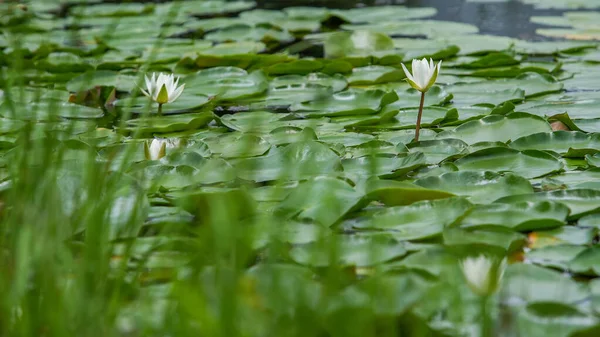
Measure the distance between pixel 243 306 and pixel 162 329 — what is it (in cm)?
14

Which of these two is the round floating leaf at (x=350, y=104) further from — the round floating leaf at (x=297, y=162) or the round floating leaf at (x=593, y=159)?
the round floating leaf at (x=593, y=159)

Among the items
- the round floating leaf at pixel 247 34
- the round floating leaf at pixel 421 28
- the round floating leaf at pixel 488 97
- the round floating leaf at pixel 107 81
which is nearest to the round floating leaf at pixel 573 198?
the round floating leaf at pixel 488 97

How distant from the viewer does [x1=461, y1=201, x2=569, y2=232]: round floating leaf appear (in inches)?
57.0

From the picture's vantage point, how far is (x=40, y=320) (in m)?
1.02

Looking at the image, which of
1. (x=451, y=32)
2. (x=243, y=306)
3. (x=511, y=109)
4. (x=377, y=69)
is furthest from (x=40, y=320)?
(x=451, y=32)

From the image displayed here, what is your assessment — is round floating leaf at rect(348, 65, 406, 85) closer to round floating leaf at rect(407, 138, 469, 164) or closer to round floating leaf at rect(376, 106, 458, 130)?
round floating leaf at rect(376, 106, 458, 130)

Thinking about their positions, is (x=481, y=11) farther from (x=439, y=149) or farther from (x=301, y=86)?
(x=439, y=149)

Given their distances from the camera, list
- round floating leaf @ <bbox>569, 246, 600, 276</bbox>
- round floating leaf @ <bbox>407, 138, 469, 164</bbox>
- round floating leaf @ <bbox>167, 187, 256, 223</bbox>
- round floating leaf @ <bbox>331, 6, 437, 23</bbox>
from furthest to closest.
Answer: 1. round floating leaf @ <bbox>331, 6, 437, 23</bbox>
2. round floating leaf @ <bbox>407, 138, 469, 164</bbox>
3. round floating leaf @ <bbox>167, 187, 256, 223</bbox>
4. round floating leaf @ <bbox>569, 246, 600, 276</bbox>

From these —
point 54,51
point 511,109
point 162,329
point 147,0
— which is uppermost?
point 147,0

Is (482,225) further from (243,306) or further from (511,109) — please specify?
(511,109)

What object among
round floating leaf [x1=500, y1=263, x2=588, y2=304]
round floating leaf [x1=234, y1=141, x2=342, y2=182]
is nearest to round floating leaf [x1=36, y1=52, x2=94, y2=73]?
round floating leaf [x1=234, y1=141, x2=342, y2=182]

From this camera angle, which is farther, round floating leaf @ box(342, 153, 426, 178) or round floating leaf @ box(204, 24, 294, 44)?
round floating leaf @ box(204, 24, 294, 44)

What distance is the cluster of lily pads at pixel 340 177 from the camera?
109 cm

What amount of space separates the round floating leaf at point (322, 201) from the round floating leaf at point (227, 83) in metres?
1.00
